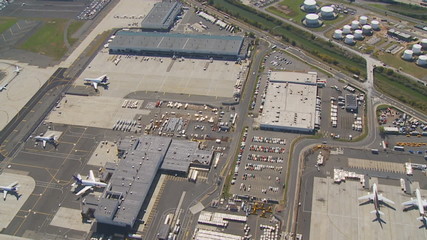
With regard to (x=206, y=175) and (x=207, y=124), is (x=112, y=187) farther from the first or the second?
(x=207, y=124)

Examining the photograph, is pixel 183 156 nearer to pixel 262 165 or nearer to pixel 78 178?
pixel 262 165

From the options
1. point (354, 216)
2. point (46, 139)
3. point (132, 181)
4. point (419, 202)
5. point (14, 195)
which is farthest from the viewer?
point (46, 139)

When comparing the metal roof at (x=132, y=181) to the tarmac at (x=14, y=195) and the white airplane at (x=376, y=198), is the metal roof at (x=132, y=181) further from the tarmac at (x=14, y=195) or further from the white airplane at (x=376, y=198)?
the white airplane at (x=376, y=198)

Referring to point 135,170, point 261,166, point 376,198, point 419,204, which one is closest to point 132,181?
point 135,170

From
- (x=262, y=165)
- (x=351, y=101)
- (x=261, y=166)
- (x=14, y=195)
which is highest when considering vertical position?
→ (x=351, y=101)

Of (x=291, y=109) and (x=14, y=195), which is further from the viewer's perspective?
(x=291, y=109)

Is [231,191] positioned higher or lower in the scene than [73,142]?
lower

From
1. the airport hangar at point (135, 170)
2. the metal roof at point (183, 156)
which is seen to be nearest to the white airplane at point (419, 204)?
the airport hangar at point (135, 170)

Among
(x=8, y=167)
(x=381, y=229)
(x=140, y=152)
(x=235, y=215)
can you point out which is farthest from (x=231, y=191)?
(x=8, y=167)
